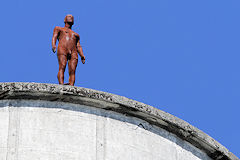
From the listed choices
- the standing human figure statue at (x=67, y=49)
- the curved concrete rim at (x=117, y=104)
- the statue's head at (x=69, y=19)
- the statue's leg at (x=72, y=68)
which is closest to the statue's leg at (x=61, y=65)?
the standing human figure statue at (x=67, y=49)

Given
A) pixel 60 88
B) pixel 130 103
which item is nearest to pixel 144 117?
pixel 130 103

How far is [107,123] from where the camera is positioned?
2333cm

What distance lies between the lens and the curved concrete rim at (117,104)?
22938 millimetres

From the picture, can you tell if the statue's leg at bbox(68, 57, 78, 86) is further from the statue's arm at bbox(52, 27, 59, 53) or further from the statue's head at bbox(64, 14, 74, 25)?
the statue's head at bbox(64, 14, 74, 25)

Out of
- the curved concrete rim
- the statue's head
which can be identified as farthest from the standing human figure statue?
the curved concrete rim

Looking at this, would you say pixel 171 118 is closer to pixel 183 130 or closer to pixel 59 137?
pixel 183 130

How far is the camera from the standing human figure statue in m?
25.0

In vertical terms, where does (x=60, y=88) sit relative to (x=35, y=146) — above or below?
above

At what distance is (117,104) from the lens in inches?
925

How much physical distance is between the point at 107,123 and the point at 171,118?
160 centimetres

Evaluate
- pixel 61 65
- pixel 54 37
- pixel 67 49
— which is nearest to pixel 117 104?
pixel 61 65

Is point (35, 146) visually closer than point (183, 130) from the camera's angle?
Yes

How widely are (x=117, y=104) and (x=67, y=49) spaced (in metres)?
2.48

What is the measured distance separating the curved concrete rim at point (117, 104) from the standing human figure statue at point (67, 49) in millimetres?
1628
